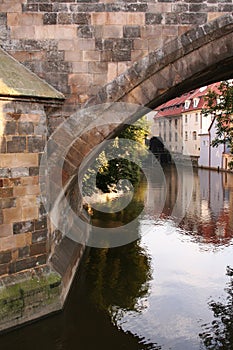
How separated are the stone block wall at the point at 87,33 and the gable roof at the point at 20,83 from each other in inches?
5.3

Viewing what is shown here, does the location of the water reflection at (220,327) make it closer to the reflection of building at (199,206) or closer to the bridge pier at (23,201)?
the bridge pier at (23,201)

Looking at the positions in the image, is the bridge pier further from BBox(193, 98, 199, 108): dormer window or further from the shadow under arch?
BBox(193, 98, 199, 108): dormer window

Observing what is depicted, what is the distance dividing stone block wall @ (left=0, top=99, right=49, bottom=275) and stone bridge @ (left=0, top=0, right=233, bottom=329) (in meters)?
0.02

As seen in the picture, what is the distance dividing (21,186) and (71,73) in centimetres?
206

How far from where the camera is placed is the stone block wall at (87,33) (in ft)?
23.3

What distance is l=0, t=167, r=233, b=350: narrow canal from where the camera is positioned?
22.2ft

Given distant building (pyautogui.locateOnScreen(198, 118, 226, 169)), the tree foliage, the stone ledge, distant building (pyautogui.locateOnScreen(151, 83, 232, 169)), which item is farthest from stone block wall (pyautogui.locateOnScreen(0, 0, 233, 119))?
distant building (pyautogui.locateOnScreen(198, 118, 226, 169))

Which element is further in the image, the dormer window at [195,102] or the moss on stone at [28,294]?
the dormer window at [195,102]

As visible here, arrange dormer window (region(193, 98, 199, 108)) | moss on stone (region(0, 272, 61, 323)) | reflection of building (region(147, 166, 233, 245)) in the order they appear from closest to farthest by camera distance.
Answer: moss on stone (region(0, 272, 61, 323)) → reflection of building (region(147, 166, 233, 245)) → dormer window (region(193, 98, 199, 108))

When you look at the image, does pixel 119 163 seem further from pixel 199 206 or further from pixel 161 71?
pixel 161 71

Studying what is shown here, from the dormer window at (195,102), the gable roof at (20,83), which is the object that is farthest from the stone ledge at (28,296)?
the dormer window at (195,102)

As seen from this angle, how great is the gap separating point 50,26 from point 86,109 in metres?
1.50

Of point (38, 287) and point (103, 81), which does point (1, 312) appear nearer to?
point (38, 287)

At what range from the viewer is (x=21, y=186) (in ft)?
22.9
